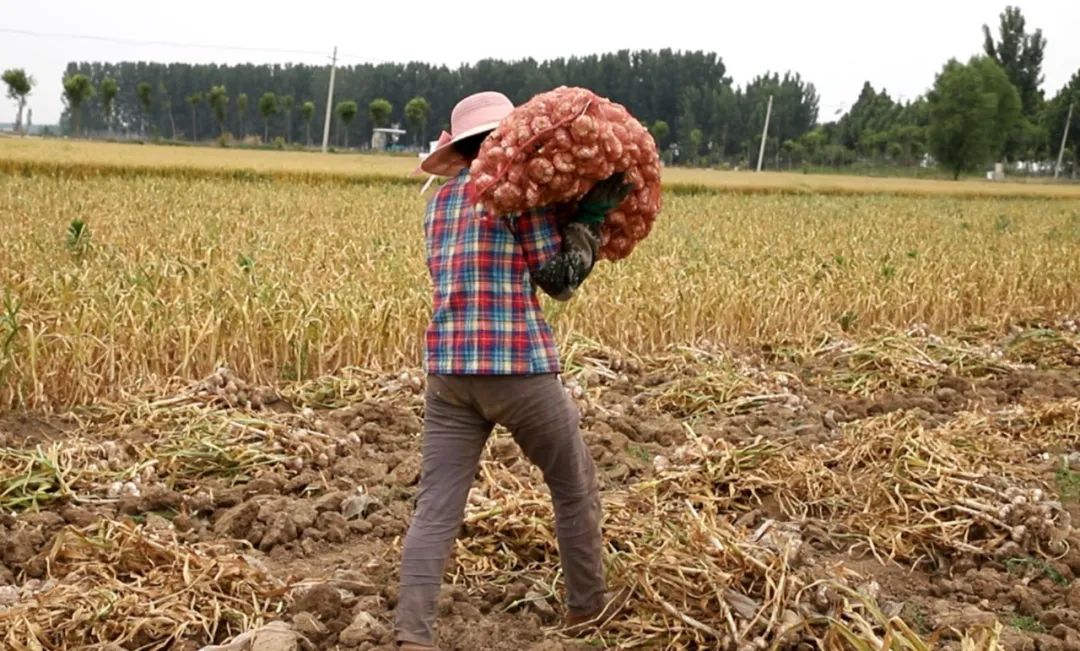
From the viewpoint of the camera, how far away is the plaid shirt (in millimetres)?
2736

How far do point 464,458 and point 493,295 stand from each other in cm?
46

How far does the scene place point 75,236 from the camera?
8.84 metres

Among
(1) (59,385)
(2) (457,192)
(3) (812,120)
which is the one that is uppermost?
→ (3) (812,120)

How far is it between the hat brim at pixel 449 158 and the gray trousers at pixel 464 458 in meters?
0.57

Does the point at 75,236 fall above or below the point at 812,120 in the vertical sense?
below

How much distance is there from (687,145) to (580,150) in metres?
91.8

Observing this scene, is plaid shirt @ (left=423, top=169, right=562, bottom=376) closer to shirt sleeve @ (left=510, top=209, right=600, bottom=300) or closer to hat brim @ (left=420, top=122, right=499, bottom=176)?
shirt sleeve @ (left=510, top=209, right=600, bottom=300)

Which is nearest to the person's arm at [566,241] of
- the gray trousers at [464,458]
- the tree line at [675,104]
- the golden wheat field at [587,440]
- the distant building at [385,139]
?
the gray trousers at [464,458]

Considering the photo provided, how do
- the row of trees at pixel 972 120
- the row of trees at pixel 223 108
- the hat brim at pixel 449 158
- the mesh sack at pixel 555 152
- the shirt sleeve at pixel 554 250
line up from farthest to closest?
the row of trees at pixel 223 108 → the row of trees at pixel 972 120 → the hat brim at pixel 449 158 → the shirt sleeve at pixel 554 250 → the mesh sack at pixel 555 152

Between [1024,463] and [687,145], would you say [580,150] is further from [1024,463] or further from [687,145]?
[687,145]

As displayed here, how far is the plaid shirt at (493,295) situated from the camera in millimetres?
2736

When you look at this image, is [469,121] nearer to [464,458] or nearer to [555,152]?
[555,152]

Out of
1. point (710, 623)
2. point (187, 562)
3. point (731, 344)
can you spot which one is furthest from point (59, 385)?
point (731, 344)

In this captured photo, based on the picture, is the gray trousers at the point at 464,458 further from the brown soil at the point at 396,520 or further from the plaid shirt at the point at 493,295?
the brown soil at the point at 396,520
